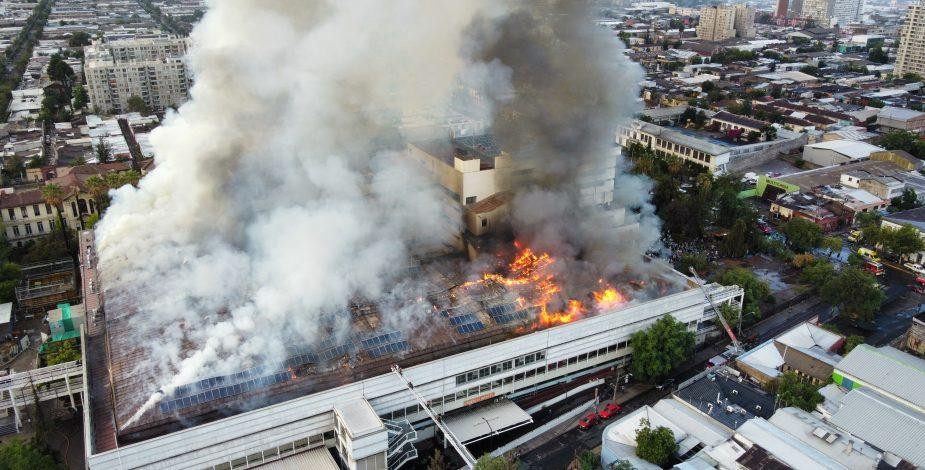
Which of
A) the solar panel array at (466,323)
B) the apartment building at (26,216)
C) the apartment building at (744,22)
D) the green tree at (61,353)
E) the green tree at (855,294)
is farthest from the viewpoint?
the apartment building at (744,22)

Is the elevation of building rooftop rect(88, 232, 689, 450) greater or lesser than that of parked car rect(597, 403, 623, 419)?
greater

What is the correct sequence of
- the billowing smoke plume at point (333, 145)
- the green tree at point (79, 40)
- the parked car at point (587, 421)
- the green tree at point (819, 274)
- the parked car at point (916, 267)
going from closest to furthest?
the parked car at point (587, 421) → the billowing smoke plume at point (333, 145) → the green tree at point (819, 274) → the parked car at point (916, 267) → the green tree at point (79, 40)

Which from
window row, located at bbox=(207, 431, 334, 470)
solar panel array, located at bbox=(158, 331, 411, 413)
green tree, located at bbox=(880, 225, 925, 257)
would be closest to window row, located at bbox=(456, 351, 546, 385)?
solar panel array, located at bbox=(158, 331, 411, 413)

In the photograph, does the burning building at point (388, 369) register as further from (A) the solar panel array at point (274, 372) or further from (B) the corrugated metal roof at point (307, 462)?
(B) the corrugated metal roof at point (307, 462)

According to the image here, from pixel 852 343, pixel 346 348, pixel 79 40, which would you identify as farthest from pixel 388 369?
pixel 79 40

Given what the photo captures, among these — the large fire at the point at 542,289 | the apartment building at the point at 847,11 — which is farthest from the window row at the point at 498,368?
the apartment building at the point at 847,11

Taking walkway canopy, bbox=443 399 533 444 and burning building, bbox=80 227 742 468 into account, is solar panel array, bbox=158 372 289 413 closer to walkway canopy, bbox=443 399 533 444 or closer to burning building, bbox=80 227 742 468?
burning building, bbox=80 227 742 468

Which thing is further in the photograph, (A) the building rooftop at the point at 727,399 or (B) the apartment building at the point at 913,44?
(B) the apartment building at the point at 913,44
